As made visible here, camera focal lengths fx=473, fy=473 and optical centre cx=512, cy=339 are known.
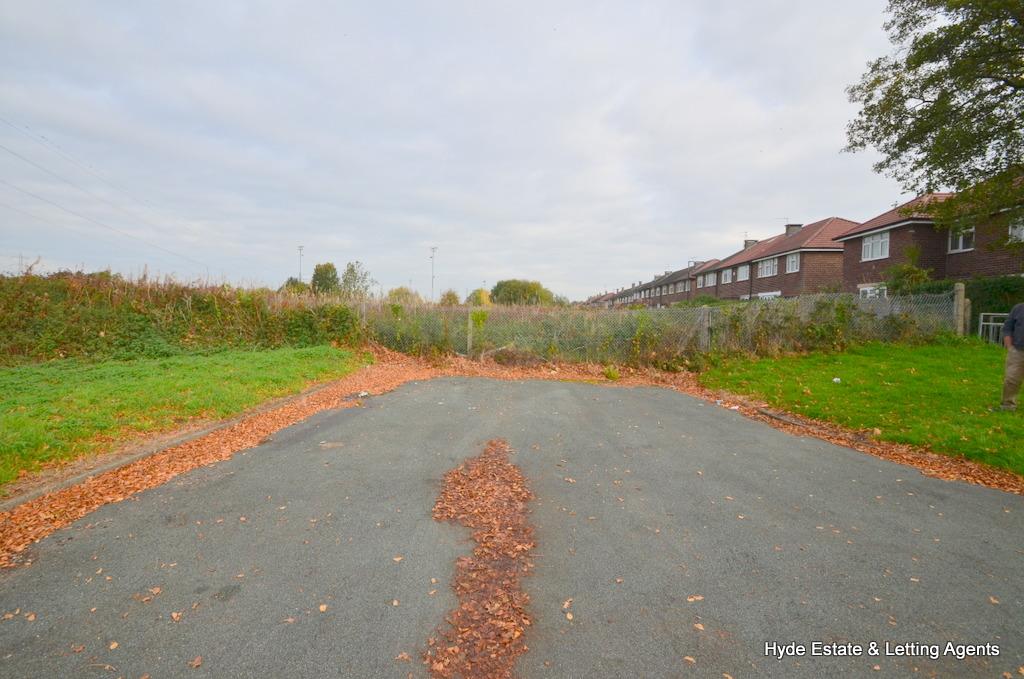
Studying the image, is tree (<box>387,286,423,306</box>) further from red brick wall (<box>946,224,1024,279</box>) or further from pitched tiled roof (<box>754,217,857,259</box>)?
pitched tiled roof (<box>754,217,857,259</box>)

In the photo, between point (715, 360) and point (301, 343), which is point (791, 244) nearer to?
point (715, 360)

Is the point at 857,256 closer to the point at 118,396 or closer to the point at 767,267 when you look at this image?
the point at 767,267

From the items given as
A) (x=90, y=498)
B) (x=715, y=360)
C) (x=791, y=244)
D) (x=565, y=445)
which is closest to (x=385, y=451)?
(x=565, y=445)

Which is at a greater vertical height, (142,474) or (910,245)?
(910,245)

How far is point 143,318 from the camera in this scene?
44.5ft

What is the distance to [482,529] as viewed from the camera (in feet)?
12.6

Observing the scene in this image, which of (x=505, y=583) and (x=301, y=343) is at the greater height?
(x=301, y=343)

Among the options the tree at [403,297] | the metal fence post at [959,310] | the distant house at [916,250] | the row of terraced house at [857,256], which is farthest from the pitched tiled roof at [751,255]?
the tree at [403,297]

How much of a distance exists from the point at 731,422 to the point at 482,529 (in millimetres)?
5635

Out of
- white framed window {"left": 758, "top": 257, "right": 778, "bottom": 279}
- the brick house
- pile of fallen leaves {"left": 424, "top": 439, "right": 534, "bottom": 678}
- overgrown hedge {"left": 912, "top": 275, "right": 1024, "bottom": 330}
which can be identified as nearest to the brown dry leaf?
pile of fallen leaves {"left": 424, "top": 439, "right": 534, "bottom": 678}

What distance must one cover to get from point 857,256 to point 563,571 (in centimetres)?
2923

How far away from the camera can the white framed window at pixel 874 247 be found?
927 inches

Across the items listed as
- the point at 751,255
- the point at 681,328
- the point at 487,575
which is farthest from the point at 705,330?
the point at 751,255

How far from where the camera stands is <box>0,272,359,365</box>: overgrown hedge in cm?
1177
